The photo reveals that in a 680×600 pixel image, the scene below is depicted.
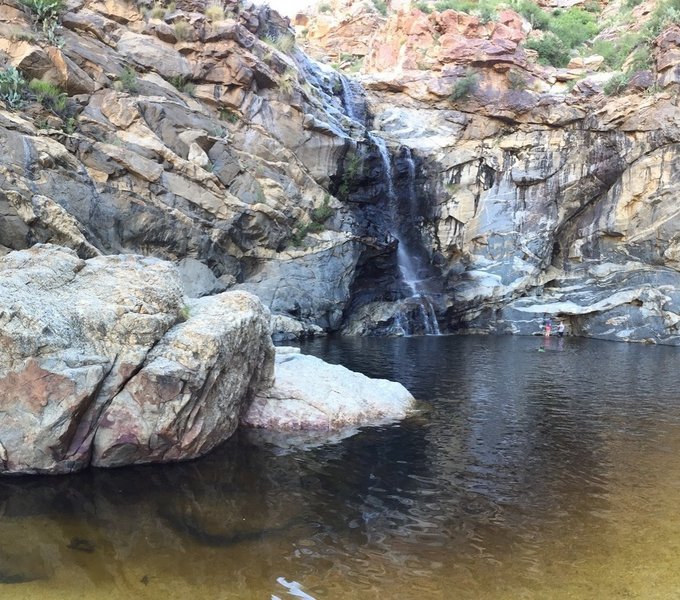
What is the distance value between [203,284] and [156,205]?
379cm

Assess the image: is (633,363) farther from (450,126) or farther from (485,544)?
(450,126)

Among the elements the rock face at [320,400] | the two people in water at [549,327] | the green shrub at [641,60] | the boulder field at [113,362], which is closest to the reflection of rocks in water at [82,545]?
the boulder field at [113,362]

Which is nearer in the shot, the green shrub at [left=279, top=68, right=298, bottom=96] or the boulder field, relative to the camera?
the boulder field

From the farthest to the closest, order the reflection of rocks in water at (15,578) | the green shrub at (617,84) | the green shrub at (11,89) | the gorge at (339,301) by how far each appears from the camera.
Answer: the green shrub at (617,84) < the green shrub at (11,89) < the gorge at (339,301) < the reflection of rocks in water at (15,578)

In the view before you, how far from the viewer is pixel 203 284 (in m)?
23.2

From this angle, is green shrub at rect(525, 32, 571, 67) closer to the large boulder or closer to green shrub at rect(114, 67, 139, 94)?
green shrub at rect(114, 67, 139, 94)

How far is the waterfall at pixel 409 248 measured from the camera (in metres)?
32.2

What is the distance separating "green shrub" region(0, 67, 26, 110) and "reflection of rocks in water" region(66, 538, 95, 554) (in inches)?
719

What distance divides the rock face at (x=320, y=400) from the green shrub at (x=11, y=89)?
48.4 feet

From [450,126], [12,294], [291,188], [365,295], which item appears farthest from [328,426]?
[450,126]

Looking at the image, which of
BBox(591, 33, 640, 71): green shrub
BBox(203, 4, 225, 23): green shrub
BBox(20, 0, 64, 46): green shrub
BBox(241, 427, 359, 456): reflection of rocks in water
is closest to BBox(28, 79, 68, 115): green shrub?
BBox(20, 0, 64, 46): green shrub

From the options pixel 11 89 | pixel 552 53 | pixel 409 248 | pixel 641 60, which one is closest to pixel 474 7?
pixel 552 53

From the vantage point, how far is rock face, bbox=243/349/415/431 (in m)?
10.8

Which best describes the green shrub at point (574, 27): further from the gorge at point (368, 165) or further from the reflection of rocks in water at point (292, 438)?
the reflection of rocks in water at point (292, 438)
